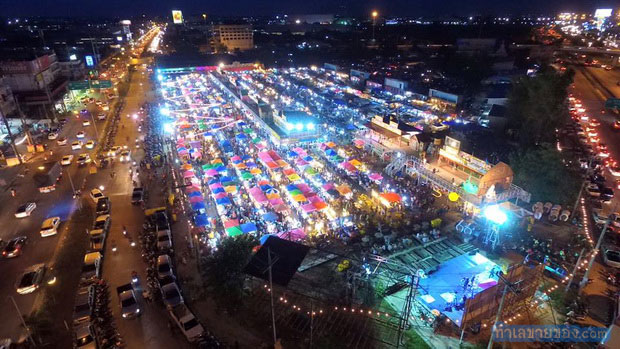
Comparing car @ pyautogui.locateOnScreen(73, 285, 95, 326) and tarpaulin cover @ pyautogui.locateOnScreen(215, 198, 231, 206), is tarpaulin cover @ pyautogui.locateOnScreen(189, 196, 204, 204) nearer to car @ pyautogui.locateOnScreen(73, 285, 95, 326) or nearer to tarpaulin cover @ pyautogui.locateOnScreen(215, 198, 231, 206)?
tarpaulin cover @ pyautogui.locateOnScreen(215, 198, 231, 206)

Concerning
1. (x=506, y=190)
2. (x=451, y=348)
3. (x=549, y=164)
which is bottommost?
(x=451, y=348)

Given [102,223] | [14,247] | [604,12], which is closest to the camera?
[14,247]

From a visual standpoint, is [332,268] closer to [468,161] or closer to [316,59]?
[468,161]

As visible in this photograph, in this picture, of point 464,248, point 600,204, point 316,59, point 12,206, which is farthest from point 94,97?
point 600,204

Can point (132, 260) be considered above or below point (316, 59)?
below

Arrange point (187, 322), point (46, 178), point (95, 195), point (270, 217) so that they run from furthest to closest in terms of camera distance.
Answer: point (46, 178)
point (95, 195)
point (270, 217)
point (187, 322)

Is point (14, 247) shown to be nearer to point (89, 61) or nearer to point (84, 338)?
point (84, 338)

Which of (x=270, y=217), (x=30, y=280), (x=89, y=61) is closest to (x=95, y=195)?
(x=30, y=280)
